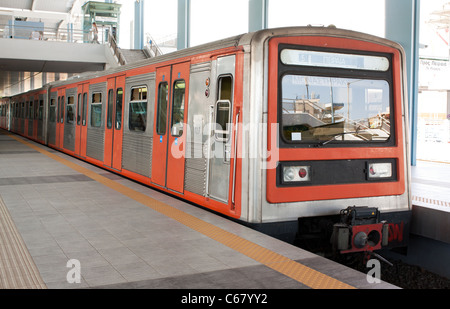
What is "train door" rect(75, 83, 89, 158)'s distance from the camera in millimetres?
13156

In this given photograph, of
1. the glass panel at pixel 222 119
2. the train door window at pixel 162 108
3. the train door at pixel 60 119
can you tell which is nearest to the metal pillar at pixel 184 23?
the train door at pixel 60 119

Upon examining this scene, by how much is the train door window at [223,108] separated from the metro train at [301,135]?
0.01m

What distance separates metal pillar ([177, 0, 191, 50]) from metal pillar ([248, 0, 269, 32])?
559cm

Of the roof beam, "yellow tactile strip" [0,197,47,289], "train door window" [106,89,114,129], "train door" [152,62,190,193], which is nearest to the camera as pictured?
"yellow tactile strip" [0,197,47,289]

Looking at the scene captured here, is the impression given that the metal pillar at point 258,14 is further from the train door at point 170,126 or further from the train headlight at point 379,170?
the train headlight at point 379,170

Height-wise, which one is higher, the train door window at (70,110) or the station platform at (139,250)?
the train door window at (70,110)

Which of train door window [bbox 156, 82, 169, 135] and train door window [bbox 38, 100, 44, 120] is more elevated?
train door window [bbox 38, 100, 44, 120]

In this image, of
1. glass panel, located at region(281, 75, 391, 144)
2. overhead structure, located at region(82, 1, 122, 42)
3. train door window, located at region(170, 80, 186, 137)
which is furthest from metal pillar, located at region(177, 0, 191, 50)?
glass panel, located at region(281, 75, 391, 144)

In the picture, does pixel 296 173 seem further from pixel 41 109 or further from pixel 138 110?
pixel 41 109

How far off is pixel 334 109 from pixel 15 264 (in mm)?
3736

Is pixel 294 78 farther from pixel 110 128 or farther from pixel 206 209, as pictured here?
pixel 110 128

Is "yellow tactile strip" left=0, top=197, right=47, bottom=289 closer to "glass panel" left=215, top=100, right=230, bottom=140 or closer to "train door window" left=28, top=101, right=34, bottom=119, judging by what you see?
"glass panel" left=215, top=100, right=230, bottom=140

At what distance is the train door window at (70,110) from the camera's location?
47.9 feet
